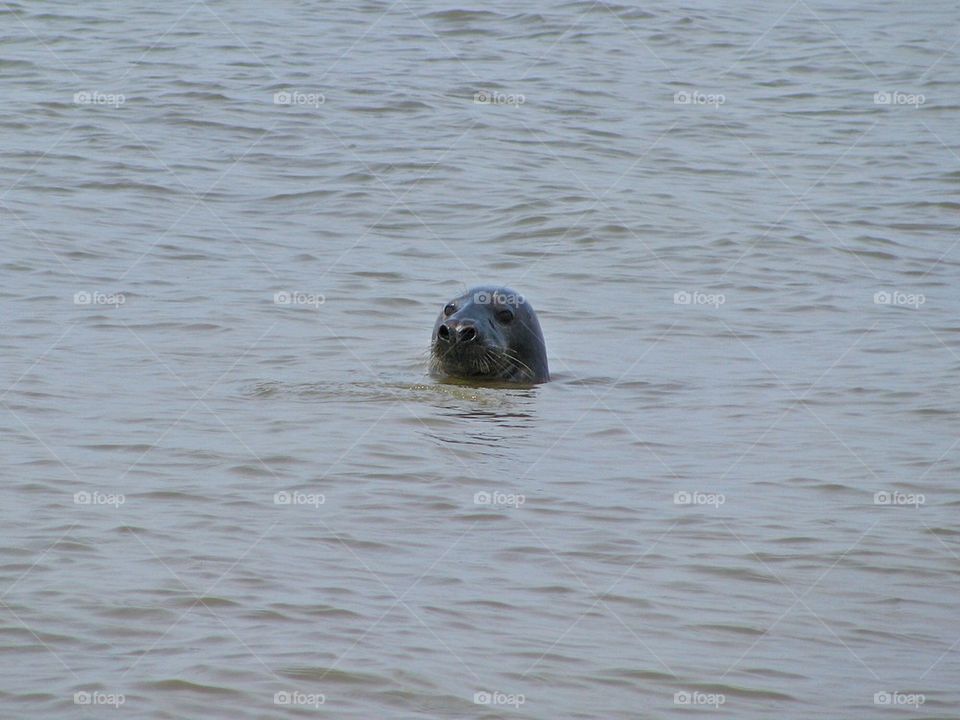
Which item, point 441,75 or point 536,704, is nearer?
point 536,704

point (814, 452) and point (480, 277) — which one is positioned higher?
point (814, 452)

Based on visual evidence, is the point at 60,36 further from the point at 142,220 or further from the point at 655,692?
the point at 655,692

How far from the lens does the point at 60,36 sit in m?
20.5

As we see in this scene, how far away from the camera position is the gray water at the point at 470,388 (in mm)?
4973

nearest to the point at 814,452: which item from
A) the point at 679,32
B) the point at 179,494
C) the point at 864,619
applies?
the point at 864,619

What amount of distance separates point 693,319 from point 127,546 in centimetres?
645
